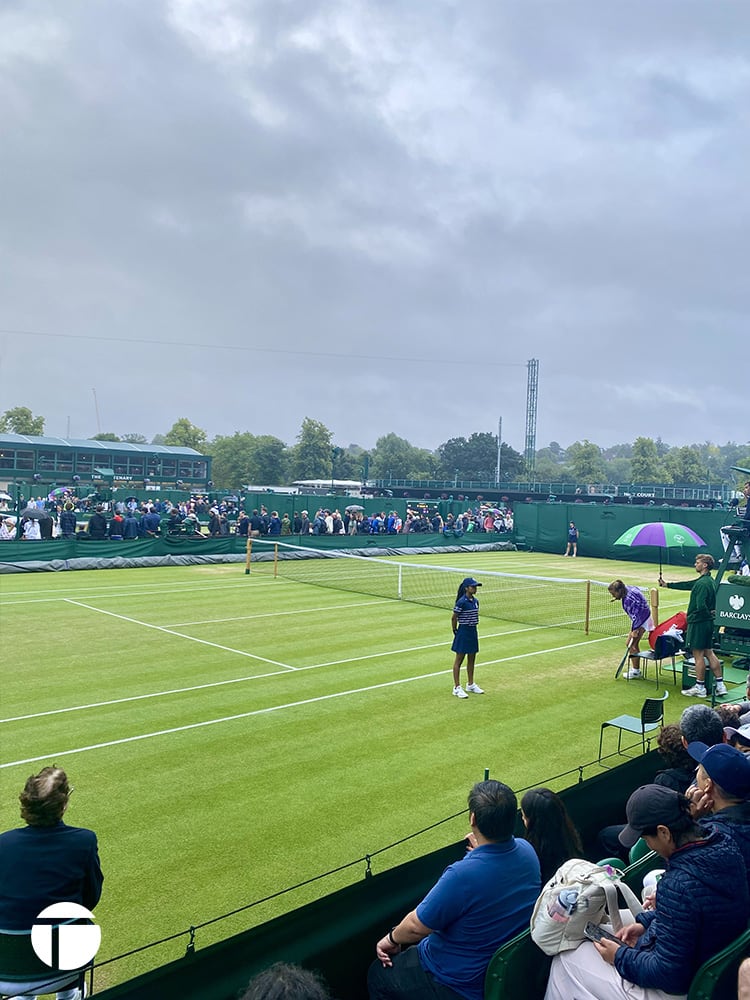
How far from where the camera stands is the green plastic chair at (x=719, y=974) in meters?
3.43

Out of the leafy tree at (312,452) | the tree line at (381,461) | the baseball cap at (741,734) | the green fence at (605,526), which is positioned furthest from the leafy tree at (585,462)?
the baseball cap at (741,734)

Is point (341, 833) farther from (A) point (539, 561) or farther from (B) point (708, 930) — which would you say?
(A) point (539, 561)

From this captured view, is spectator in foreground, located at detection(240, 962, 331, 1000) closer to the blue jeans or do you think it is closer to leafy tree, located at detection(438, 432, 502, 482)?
the blue jeans

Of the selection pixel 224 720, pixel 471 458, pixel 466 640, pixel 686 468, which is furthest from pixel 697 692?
pixel 471 458

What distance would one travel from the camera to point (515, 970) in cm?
383

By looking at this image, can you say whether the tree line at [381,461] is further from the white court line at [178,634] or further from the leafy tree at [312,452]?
the white court line at [178,634]

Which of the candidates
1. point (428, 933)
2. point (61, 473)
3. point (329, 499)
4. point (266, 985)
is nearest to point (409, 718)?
point (428, 933)

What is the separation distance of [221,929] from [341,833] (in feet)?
5.87

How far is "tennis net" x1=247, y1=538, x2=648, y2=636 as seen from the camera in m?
20.5

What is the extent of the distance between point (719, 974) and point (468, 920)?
1.20m

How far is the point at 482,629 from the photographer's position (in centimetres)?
1861

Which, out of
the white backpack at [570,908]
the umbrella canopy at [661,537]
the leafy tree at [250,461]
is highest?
the leafy tree at [250,461]

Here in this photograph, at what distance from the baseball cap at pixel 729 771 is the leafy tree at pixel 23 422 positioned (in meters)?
116

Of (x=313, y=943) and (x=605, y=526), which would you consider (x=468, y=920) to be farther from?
(x=605, y=526)
